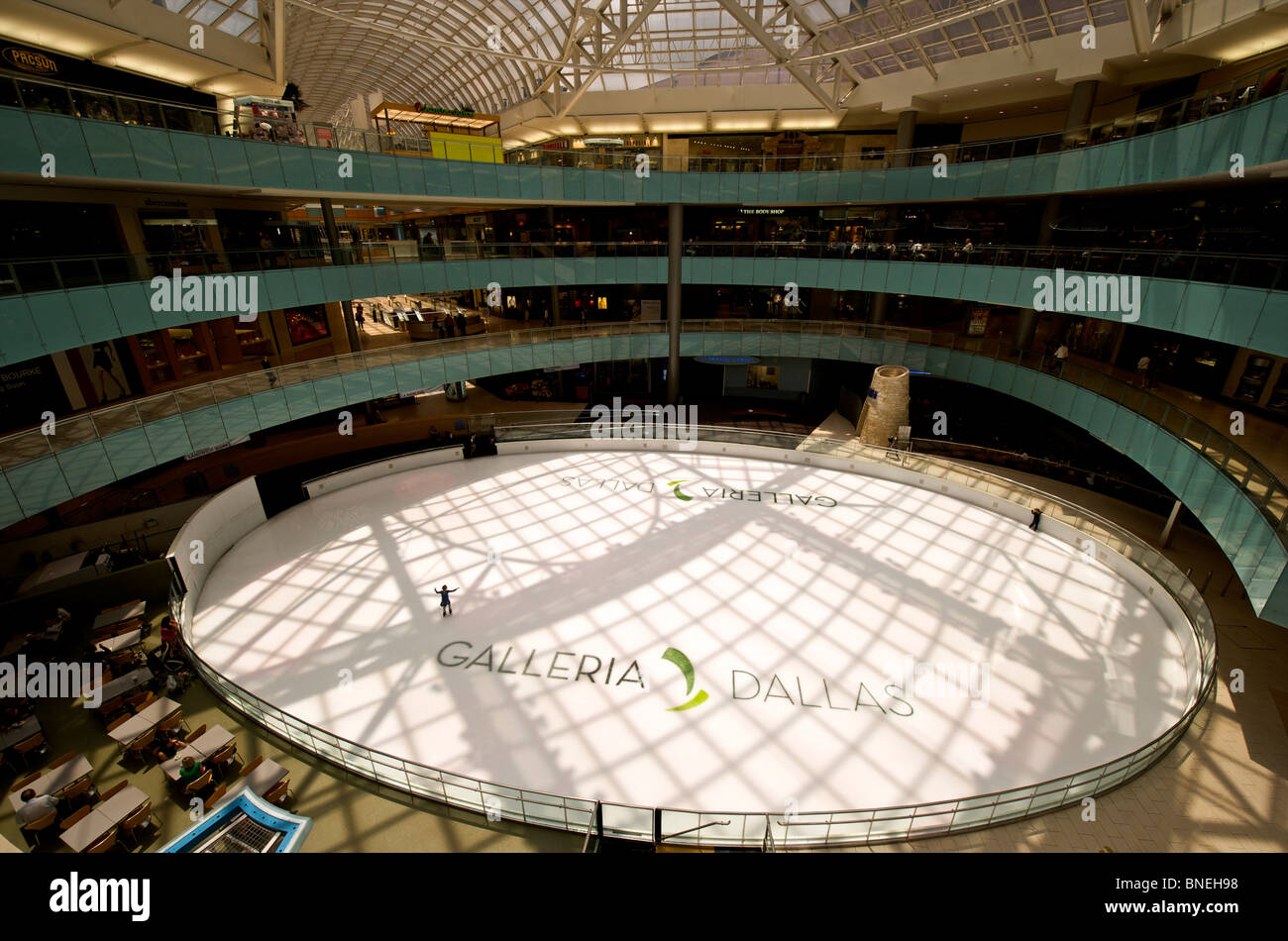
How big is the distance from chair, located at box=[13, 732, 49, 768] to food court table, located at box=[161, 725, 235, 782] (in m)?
3.10

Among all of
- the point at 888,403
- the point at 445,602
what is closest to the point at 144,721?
the point at 445,602

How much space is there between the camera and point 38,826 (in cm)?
1038

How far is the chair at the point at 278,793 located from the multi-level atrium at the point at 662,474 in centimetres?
9

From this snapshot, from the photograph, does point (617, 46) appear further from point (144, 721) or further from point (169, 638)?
point (144, 721)

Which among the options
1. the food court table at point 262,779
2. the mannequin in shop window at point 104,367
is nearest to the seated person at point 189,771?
the food court table at point 262,779

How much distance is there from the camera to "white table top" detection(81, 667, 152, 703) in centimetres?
1320

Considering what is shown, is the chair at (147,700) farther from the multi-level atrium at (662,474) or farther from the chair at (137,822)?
the chair at (137,822)

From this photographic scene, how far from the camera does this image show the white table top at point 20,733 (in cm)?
1193

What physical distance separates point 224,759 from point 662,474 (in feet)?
55.6

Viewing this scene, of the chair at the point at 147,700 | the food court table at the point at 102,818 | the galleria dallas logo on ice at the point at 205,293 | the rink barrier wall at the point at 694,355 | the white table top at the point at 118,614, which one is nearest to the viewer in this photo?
the food court table at the point at 102,818
